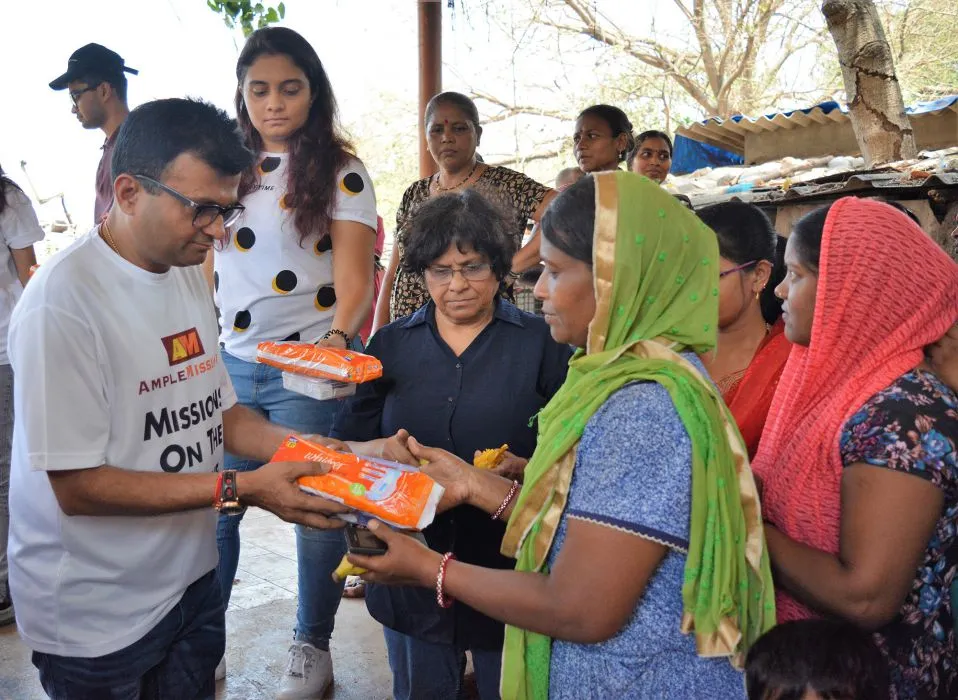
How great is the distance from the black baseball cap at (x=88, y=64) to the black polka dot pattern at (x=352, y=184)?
1.89m

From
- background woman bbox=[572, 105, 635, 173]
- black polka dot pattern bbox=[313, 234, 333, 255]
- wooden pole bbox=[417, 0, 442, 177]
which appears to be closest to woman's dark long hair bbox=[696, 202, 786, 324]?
black polka dot pattern bbox=[313, 234, 333, 255]

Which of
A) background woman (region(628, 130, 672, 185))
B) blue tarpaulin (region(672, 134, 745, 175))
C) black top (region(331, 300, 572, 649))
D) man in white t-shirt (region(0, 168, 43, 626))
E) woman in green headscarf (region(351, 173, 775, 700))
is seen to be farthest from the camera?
blue tarpaulin (region(672, 134, 745, 175))

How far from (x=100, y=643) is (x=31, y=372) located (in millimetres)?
634

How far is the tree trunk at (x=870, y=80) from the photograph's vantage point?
6051mm

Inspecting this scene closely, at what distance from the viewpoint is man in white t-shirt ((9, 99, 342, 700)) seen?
5.79 feet

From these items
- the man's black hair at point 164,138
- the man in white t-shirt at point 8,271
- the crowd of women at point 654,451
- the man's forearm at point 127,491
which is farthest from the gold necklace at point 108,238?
the man in white t-shirt at point 8,271

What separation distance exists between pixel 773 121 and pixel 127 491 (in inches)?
359

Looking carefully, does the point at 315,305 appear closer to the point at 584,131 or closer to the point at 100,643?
the point at 100,643

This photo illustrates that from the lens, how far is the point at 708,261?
1696 mm

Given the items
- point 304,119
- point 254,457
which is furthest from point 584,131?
point 254,457

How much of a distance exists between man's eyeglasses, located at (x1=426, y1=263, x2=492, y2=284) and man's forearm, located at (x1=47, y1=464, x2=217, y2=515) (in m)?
0.99

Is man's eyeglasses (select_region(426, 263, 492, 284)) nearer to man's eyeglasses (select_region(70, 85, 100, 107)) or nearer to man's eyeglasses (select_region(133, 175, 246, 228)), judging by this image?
man's eyeglasses (select_region(133, 175, 246, 228))

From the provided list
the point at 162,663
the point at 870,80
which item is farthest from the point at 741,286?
the point at 870,80

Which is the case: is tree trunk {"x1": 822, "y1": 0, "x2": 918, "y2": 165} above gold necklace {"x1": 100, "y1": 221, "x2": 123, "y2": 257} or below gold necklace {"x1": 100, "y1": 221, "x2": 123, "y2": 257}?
above
